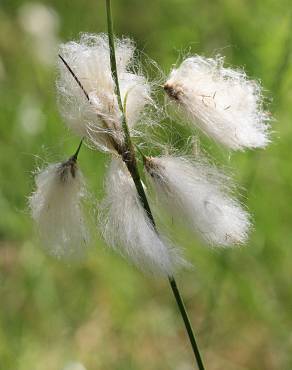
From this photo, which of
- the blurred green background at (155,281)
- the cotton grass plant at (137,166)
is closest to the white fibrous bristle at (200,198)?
the cotton grass plant at (137,166)

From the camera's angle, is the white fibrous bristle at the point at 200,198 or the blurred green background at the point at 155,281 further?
the blurred green background at the point at 155,281

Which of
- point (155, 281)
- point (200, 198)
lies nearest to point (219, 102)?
point (200, 198)

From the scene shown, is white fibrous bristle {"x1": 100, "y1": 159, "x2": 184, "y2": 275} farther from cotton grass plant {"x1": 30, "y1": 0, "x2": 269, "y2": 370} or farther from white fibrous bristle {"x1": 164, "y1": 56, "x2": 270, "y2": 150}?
white fibrous bristle {"x1": 164, "y1": 56, "x2": 270, "y2": 150}

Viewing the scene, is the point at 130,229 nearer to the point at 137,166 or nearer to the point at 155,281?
the point at 137,166

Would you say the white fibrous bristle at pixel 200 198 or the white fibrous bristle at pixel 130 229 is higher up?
the white fibrous bristle at pixel 200 198

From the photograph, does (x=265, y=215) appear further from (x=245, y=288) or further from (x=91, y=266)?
(x=91, y=266)

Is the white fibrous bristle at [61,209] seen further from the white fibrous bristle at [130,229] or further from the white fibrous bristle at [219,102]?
the white fibrous bristle at [219,102]
